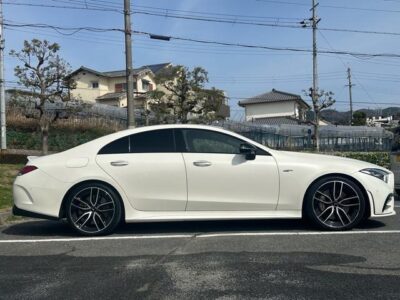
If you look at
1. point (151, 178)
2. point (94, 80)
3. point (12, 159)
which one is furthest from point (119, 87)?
point (151, 178)

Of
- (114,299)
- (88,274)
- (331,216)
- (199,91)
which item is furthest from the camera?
(199,91)

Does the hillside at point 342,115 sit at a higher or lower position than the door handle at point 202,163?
higher

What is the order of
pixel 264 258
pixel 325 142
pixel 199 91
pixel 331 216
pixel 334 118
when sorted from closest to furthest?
pixel 264 258, pixel 331 216, pixel 199 91, pixel 325 142, pixel 334 118

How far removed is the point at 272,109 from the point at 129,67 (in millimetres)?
51850

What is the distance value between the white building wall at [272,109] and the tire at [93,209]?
61.3 meters

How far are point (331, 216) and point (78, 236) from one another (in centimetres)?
322

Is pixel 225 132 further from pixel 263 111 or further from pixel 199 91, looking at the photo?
pixel 263 111

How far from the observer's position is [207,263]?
486 cm

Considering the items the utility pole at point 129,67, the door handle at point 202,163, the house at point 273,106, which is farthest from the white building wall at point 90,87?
the door handle at point 202,163

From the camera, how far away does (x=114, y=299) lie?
12.9 ft

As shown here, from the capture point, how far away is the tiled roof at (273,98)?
218ft

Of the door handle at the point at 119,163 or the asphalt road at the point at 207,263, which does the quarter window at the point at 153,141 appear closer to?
the door handle at the point at 119,163

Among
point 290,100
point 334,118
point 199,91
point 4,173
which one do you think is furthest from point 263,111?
point 4,173

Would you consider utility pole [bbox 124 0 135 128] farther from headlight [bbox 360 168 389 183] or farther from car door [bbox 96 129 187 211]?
headlight [bbox 360 168 389 183]
